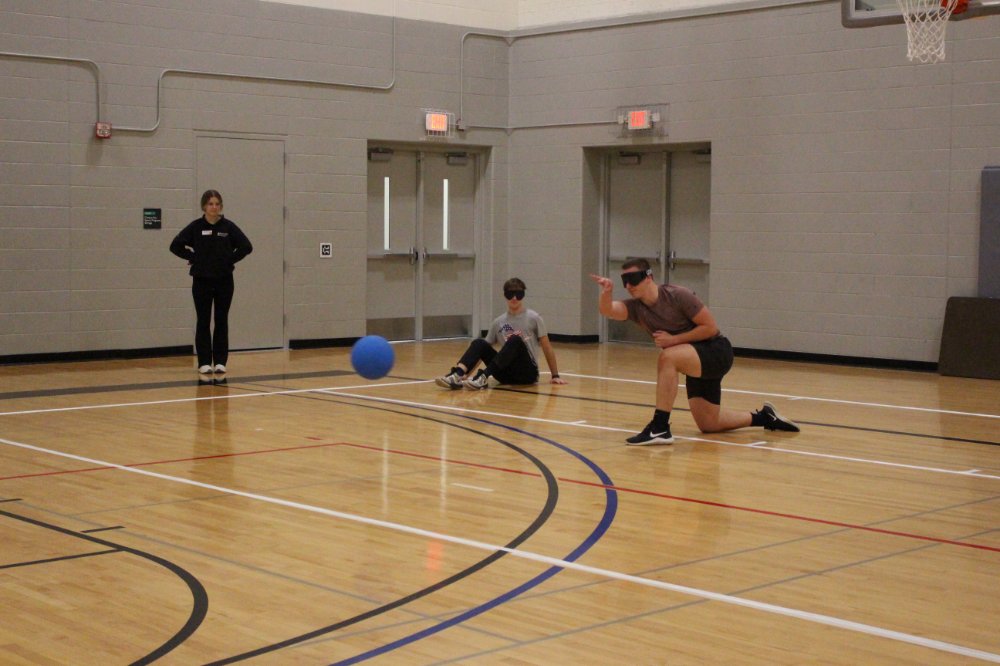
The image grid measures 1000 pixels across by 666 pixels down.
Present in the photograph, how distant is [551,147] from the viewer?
58.7 feet

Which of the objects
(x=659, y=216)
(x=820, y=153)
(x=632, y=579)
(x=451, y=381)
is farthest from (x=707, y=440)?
(x=659, y=216)

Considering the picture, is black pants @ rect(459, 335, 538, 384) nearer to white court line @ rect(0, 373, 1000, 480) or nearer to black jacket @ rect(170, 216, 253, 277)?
white court line @ rect(0, 373, 1000, 480)

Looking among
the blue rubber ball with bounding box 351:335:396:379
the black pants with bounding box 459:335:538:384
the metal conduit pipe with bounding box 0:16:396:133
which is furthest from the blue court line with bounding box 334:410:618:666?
the metal conduit pipe with bounding box 0:16:396:133

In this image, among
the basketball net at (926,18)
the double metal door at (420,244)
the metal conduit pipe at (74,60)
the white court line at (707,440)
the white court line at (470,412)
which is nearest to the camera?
the white court line at (707,440)

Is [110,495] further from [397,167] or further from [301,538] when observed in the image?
[397,167]

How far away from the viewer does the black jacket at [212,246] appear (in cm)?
1245

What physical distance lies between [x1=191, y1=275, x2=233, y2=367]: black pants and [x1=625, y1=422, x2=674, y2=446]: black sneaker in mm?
5325

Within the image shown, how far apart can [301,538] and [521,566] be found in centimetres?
116

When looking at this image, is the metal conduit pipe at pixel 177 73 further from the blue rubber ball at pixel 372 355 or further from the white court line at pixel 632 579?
the white court line at pixel 632 579

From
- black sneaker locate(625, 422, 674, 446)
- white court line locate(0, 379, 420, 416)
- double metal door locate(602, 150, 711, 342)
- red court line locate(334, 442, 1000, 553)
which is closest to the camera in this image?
red court line locate(334, 442, 1000, 553)

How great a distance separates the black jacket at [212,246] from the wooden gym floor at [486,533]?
181 cm

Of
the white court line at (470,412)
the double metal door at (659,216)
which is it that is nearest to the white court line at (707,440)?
the white court line at (470,412)

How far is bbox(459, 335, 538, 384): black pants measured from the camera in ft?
37.9

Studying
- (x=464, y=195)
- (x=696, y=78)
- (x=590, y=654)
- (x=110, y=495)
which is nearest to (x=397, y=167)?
(x=464, y=195)
